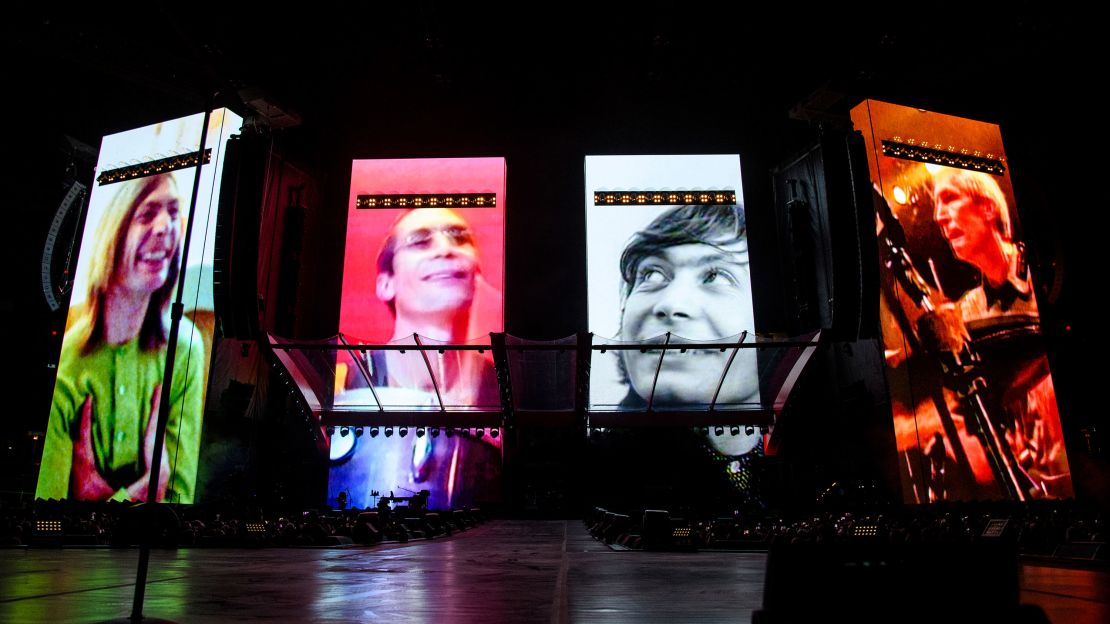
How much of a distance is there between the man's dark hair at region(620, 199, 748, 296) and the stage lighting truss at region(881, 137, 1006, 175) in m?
7.60

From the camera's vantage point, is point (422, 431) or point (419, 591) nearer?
A: point (419, 591)

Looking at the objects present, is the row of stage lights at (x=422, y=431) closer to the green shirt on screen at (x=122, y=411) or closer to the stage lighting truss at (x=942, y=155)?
the green shirt on screen at (x=122, y=411)

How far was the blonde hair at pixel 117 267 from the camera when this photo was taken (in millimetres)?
27703

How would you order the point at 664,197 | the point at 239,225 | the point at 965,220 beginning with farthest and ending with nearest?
the point at 965,220 → the point at 664,197 → the point at 239,225

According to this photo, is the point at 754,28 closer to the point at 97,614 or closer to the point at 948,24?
the point at 948,24

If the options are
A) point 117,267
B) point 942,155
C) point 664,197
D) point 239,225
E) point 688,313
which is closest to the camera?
point 239,225

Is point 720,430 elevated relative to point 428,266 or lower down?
lower down

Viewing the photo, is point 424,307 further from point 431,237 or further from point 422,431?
point 422,431

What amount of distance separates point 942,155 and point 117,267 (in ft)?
126

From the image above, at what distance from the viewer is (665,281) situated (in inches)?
1056

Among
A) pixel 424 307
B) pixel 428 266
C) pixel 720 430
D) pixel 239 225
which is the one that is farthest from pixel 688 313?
pixel 239 225

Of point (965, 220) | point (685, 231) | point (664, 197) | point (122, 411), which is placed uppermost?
point (664, 197)

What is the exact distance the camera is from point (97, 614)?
362 centimetres

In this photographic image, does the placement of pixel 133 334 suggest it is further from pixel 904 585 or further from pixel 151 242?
pixel 904 585
